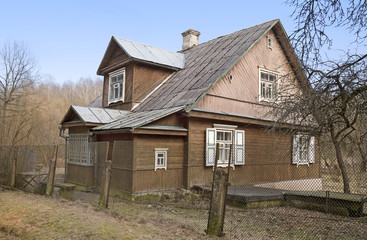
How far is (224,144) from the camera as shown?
1279 centimetres

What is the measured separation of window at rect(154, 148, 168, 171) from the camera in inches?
432

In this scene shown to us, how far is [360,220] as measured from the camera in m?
7.43

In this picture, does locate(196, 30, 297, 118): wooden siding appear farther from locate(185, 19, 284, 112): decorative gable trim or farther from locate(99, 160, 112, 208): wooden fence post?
locate(99, 160, 112, 208): wooden fence post

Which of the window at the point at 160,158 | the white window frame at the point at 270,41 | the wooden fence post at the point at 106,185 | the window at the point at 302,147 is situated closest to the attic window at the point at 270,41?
the white window frame at the point at 270,41

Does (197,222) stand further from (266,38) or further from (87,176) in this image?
(266,38)

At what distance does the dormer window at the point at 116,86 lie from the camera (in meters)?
15.2

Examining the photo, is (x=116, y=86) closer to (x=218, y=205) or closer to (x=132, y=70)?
(x=132, y=70)

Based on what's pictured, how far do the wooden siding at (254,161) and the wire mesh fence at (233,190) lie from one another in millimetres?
46

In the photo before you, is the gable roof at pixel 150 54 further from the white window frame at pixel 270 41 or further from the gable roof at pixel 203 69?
the white window frame at pixel 270 41

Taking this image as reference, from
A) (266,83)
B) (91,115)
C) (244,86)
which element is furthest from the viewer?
(266,83)

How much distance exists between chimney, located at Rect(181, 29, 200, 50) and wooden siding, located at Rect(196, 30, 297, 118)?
557 centimetres

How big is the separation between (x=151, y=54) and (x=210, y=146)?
6.34m

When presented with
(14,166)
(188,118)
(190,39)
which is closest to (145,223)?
(188,118)

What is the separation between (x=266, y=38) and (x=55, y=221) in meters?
12.9
